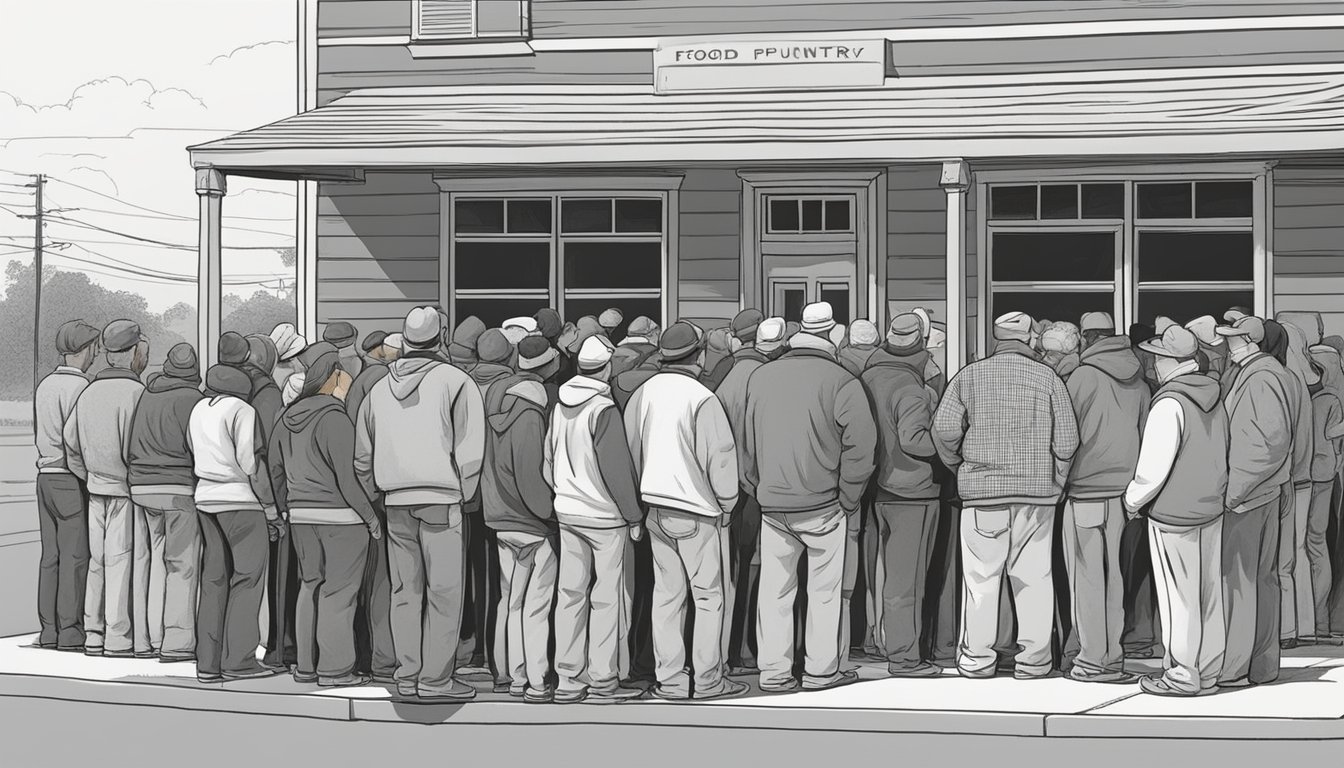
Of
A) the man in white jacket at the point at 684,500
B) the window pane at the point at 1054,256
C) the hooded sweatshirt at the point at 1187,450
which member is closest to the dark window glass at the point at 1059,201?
the window pane at the point at 1054,256

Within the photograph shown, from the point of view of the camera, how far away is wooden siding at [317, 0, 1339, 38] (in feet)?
50.2

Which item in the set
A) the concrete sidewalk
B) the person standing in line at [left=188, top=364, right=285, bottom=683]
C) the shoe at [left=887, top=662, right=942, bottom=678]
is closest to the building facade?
the person standing in line at [left=188, top=364, right=285, bottom=683]

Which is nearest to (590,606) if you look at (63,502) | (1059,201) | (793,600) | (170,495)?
(793,600)

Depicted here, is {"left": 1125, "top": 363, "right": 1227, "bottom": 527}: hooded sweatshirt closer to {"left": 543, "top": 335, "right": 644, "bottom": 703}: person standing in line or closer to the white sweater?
the white sweater

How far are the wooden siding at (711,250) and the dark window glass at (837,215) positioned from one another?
0.88m

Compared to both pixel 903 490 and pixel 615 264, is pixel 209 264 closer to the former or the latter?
pixel 615 264

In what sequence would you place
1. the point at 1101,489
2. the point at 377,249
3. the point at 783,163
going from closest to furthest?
1. the point at 1101,489
2. the point at 783,163
3. the point at 377,249

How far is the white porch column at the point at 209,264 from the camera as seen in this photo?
14086 millimetres

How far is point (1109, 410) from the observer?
9258 mm

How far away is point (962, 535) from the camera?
9.52 meters

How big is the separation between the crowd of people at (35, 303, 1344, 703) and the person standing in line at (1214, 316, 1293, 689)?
2cm

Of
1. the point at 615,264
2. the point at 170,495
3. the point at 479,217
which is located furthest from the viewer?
the point at 479,217

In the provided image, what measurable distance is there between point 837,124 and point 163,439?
695cm

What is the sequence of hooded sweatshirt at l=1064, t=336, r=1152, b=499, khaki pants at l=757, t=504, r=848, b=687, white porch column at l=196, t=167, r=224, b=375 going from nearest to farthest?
khaki pants at l=757, t=504, r=848, b=687 → hooded sweatshirt at l=1064, t=336, r=1152, b=499 → white porch column at l=196, t=167, r=224, b=375
